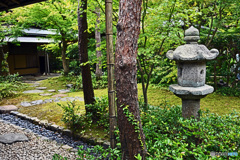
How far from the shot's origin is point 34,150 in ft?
14.7

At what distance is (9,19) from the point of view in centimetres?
1182

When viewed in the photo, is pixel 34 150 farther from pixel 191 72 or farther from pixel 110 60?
pixel 191 72

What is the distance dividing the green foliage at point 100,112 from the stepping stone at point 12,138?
1795 millimetres

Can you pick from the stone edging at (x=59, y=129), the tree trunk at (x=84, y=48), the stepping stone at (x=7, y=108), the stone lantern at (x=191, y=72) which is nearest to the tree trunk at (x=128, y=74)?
the stone lantern at (x=191, y=72)

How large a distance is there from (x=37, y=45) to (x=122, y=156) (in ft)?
57.0

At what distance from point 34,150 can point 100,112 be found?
186 cm

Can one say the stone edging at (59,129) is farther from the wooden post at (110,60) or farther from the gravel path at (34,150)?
the wooden post at (110,60)

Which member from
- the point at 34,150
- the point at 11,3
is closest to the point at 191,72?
the point at 34,150

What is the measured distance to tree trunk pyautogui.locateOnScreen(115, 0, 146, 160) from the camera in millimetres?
2967

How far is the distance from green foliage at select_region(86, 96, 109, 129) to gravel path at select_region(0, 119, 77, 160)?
113cm

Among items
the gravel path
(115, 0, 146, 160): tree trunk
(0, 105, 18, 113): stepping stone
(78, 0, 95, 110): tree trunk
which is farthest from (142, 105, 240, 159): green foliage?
(0, 105, 18, 113): stepping stone

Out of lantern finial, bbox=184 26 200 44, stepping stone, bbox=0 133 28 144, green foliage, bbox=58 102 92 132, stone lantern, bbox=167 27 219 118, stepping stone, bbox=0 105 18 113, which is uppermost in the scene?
lantern finial, bbox=184 26 200 44

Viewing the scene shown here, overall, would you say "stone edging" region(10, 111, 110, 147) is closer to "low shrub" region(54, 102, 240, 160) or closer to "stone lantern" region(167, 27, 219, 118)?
"low shrub" region(54, 102, 240, 160)

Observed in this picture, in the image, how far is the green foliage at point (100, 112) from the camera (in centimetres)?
535
